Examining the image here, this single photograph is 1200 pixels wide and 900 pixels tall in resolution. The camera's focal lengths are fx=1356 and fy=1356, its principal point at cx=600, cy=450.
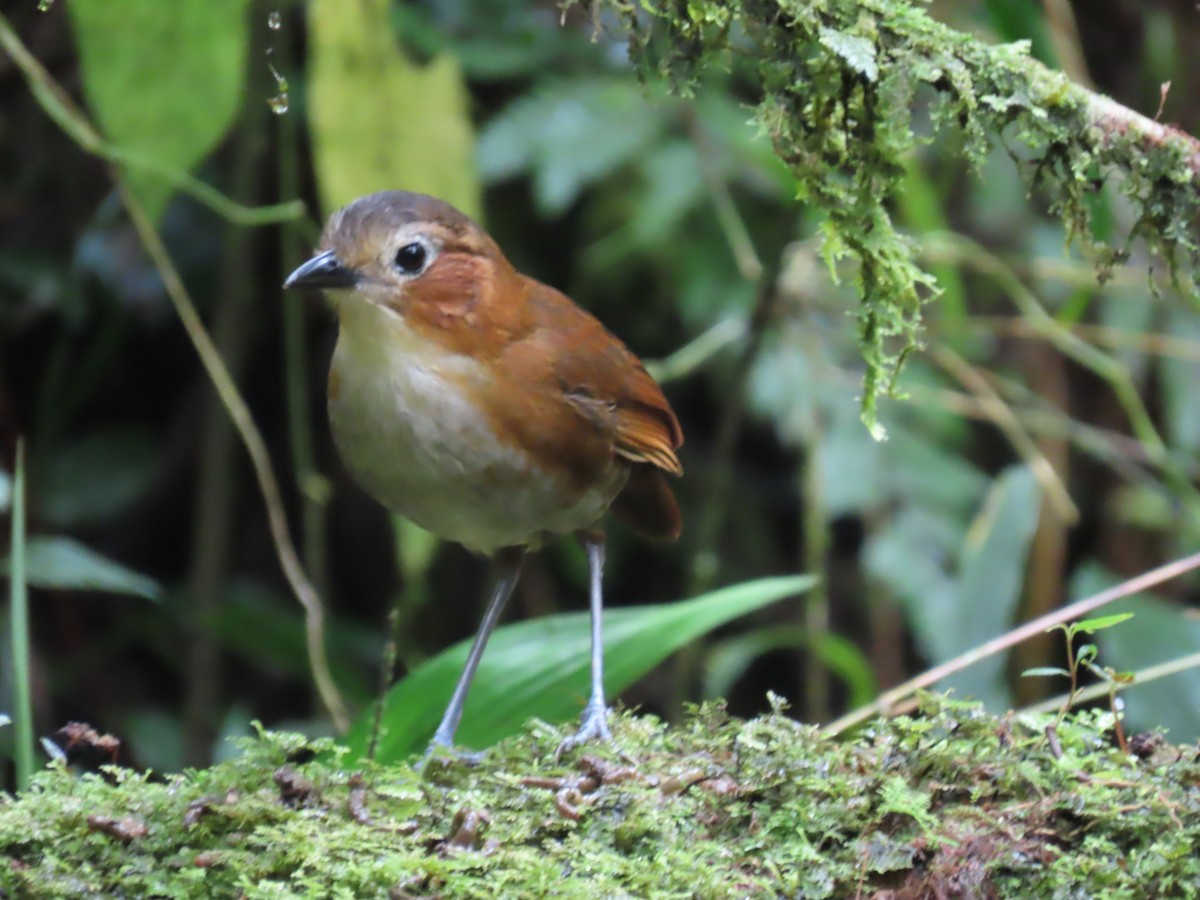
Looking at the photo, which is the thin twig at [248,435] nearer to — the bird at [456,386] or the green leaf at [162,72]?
the green leaf at [162,72]

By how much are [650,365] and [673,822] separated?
1754 millimetres

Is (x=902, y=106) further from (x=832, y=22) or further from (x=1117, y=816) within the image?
(x=1117, y=816)

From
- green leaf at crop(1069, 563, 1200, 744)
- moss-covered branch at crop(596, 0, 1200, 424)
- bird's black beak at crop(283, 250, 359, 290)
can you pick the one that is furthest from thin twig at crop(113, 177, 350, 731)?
green leaf at crop(1069, 563, 1200, 744)

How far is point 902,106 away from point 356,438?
36.4 inches

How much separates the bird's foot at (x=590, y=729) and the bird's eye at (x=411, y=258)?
0.71 m

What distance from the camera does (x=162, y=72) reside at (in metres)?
2.50

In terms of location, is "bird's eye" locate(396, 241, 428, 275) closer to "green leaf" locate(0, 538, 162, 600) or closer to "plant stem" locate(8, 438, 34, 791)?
"plant stem" locate(8, 438, 34, 791)

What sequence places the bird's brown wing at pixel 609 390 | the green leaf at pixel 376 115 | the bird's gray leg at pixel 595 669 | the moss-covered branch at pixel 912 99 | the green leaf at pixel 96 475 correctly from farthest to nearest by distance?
the green leaf at pixel 96 475 < the green leaf at pixel 376 115 < the bird's brown wing at pixel 609 390 < the bird's gray leg at pixel 595 669 < the moss-covered branch at pixel 912 99

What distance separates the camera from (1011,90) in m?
1.62

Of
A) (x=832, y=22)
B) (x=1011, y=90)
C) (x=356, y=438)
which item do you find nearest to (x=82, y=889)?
(x=356, y=438)

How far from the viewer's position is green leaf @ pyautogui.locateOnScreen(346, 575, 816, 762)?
2.11m

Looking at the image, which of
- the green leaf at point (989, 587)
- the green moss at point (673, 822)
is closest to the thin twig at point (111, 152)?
the green moss at point (673, 822)

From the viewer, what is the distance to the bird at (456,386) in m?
2.00

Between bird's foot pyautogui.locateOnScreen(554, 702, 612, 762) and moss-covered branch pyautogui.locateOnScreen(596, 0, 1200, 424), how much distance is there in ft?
2.54
